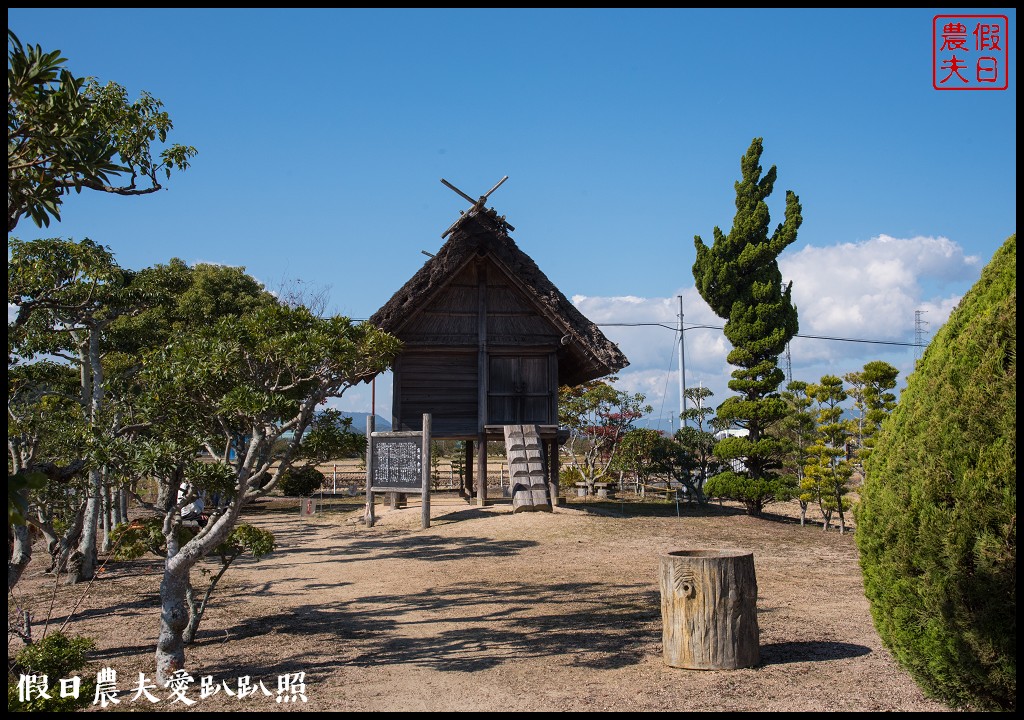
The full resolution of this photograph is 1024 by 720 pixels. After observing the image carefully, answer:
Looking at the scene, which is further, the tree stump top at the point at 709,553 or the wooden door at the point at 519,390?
the wooden door at the point at 519,390

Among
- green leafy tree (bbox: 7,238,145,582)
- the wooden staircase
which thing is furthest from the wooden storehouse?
green leafy tree (bbox: 7,238,145,582)

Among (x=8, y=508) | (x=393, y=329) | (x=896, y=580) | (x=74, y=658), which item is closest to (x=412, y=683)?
(x=74, y=658)

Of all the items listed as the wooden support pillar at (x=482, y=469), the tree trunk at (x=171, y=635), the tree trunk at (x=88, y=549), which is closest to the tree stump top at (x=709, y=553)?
the tree trunk at (x=171, y=635)

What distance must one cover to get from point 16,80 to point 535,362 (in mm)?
15617

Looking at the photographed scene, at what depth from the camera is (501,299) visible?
19.1 meters

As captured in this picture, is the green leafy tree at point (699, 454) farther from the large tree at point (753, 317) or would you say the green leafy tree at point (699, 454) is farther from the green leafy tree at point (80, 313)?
the green leafy tree at point (80, 313)

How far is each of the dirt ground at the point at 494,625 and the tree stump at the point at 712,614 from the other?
134mm

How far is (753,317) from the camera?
721 inches

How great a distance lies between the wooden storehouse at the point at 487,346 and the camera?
18.2 meters

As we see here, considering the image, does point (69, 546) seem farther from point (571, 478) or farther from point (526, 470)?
point (571, 478)

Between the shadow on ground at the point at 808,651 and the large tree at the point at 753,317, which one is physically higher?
the large tree at the point at 753,317

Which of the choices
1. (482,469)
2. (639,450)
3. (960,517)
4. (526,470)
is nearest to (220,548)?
(960,517)

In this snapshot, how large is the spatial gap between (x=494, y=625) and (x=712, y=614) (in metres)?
Answer: 2.76

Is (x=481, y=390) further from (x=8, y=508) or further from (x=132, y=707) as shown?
(x=8, y=508)
